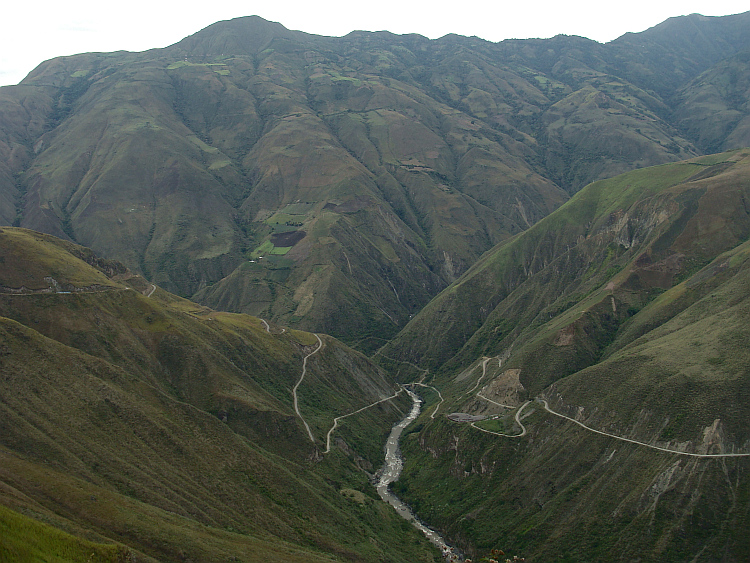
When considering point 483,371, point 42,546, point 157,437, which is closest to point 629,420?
point 483,371

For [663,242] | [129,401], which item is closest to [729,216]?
[663,242]

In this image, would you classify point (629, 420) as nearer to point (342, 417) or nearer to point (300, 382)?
point (342, 417)

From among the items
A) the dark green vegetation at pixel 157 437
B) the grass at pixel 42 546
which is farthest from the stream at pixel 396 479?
the grass at pixel 42 546

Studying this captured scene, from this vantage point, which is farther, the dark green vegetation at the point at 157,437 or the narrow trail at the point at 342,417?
the narrow trail at the point at 342,417

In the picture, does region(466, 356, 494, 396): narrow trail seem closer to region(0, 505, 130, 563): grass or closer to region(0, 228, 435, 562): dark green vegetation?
region(0, 228, 435, 562): dark green vegetation

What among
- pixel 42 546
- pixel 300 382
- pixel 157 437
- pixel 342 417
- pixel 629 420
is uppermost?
pixel 42 546

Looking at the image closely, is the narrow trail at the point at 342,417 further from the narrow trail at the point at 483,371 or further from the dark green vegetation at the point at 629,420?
the narrow trail at the point at 483,371

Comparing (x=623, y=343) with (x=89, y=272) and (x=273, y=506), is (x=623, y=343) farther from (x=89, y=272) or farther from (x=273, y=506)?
(x=89, y=272)
